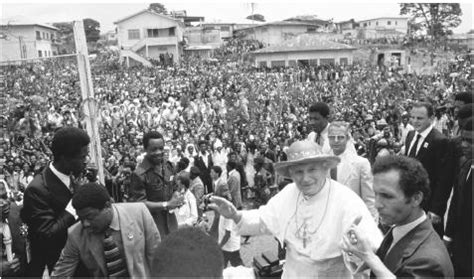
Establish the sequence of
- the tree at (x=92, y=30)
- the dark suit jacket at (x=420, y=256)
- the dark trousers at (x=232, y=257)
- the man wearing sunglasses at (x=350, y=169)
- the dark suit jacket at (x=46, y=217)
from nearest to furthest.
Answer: the dark suit jacket at (x=420, y=256), the dark suit jacket at (x=46, y=217), the man wearing sunglasses at (x=350, y=169), the dark trousers at (x=232, y=257), the tree at (x=92, y=30)

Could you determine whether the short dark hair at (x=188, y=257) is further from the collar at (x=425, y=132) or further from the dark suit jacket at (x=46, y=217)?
the collar at (x=425, y=132)

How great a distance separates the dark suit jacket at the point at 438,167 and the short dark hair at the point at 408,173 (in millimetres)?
1906

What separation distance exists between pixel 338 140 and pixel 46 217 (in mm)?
2492

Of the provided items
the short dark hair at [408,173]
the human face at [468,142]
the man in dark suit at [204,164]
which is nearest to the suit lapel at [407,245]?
the short dark hair at [408,173]

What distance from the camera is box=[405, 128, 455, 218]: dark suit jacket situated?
374 centimetres

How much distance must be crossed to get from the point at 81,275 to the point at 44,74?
14827mm

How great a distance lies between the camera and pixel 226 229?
4836mm

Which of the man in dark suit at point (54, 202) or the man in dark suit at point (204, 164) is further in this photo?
the man in dark suit at point (204, 164)

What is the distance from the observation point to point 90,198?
2406 mm

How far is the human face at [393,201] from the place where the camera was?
2.02 meters

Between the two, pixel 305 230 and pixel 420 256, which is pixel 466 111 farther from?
pixel 420 256

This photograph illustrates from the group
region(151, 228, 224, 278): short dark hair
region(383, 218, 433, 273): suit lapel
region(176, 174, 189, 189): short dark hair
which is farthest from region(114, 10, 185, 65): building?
region(151, 228, 224, 278): short dark hair

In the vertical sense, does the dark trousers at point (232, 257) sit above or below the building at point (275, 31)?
below

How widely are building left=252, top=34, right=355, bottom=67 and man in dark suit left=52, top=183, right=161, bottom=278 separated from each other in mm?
33622
